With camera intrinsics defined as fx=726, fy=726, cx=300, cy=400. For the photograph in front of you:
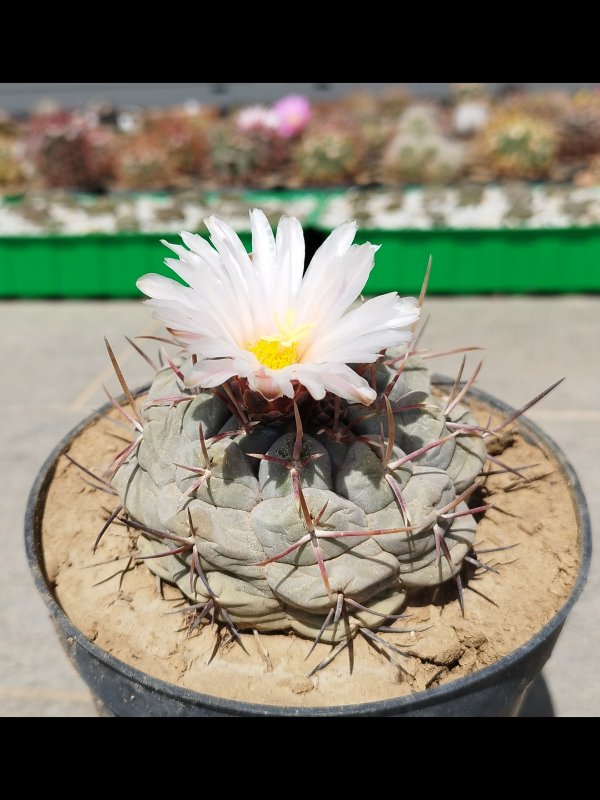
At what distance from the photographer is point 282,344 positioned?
104 cm

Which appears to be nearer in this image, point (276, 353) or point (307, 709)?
point (307, 709)

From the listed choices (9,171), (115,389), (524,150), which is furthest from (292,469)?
(9,171)

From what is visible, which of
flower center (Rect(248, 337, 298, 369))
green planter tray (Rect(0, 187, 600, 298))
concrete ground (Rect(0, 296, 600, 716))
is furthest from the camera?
green planter tray (Rect(0, 187, 600, 298))

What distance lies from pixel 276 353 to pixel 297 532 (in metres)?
0.25

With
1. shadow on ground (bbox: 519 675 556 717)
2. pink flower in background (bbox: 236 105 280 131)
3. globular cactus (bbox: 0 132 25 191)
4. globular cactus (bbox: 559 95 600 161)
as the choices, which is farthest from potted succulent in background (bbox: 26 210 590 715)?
globular cactus (bbox: 559 95 600 161)

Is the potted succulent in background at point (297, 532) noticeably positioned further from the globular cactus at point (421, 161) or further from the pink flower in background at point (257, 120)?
the pink flower in background at point (257, 120)

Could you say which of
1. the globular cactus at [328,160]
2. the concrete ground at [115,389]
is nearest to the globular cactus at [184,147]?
the globular cactus at [328,160]

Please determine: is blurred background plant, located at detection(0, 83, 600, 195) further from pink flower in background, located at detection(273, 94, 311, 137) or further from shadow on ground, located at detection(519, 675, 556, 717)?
shadow on ground, located at detection(519, 675, 556, 717)

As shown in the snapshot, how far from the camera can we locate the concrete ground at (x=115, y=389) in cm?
191

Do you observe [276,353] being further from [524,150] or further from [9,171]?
[9,171]

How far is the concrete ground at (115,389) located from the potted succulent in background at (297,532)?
0.86 metres

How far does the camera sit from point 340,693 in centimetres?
103

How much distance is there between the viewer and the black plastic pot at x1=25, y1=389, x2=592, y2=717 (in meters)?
0.93

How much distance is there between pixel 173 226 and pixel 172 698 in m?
3.59
